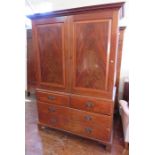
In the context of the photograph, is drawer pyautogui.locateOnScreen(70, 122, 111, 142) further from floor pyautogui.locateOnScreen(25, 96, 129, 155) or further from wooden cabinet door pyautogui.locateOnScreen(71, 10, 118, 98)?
wooden cabinet door pyautogui.locateOnScreen(71, 10, 118, 98)

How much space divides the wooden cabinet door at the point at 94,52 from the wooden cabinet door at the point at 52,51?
14 centimetres

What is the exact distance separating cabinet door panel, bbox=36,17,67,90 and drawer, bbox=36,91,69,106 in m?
0.11

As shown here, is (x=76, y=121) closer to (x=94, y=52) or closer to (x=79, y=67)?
(x=79, y=67)

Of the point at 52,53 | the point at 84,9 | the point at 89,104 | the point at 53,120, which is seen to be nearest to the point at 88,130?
the point at 89,104

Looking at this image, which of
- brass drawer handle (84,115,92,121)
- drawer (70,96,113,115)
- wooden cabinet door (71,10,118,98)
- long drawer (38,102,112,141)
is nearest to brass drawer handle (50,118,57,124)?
long drawer (38,102,112,141)

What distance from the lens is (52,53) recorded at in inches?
66.6

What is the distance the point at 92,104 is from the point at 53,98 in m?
0.57

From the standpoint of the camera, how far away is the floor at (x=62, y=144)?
1623mm

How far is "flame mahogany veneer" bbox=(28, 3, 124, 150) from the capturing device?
1.39 meters

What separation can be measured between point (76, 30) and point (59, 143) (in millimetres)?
1497
